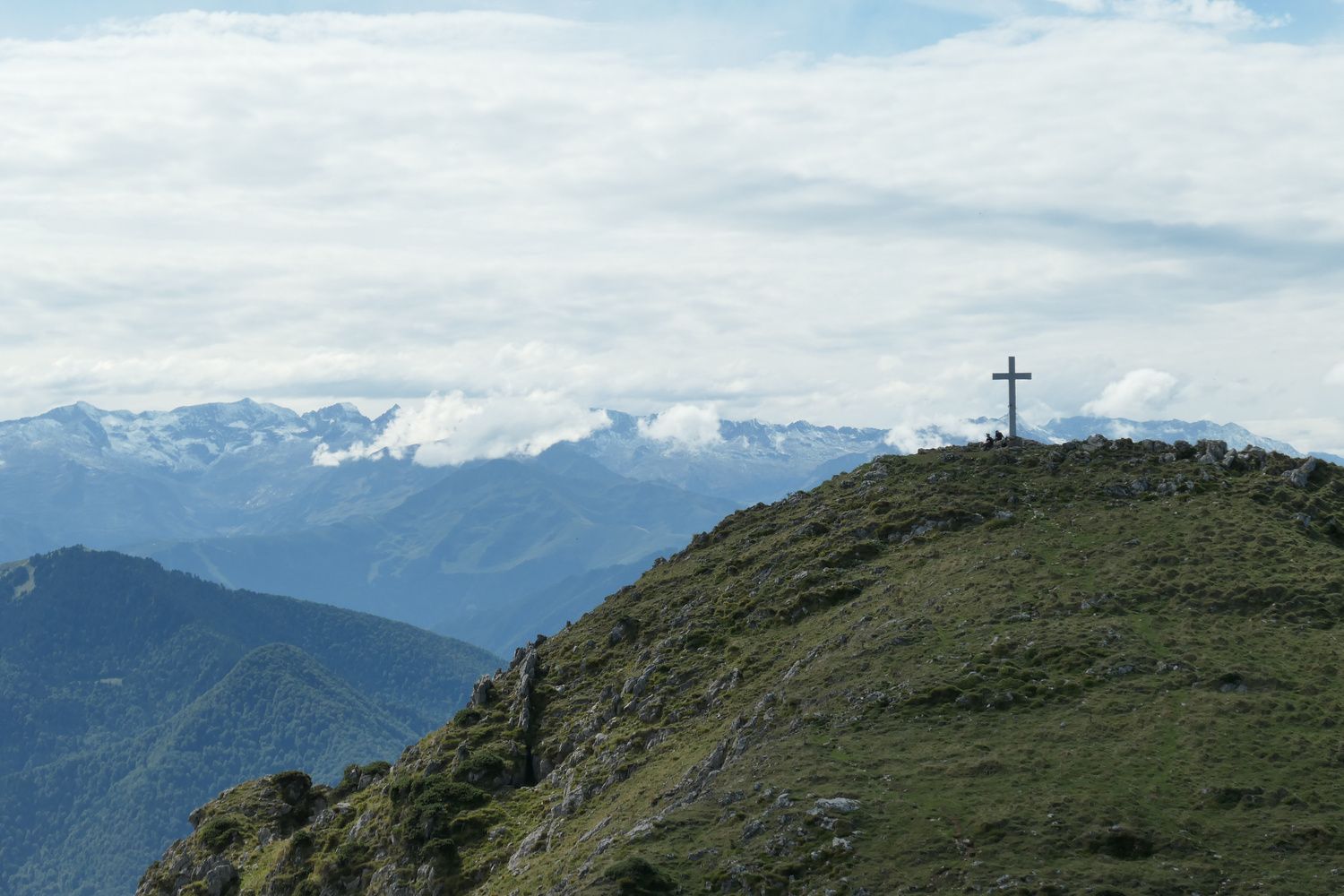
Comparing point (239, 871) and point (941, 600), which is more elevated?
point (941, 600)

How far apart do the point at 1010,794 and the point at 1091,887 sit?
22.7ft

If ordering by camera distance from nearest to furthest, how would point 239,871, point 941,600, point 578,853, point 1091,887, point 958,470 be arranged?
point 1091,887
point 578,853
point 941,600
point 239,871
point 958,470

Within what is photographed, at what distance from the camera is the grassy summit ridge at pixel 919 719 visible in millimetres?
45594

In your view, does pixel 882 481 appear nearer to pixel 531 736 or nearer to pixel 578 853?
pixel 531 736

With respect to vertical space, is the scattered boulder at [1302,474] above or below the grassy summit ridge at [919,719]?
above

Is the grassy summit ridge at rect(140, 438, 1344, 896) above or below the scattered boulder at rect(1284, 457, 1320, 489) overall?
below

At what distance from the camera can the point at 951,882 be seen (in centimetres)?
4281

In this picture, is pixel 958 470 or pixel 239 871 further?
pixel 958 470

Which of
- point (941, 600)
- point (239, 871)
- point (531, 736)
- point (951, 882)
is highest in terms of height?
point (941, 600)

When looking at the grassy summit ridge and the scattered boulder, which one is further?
the scattered boulder

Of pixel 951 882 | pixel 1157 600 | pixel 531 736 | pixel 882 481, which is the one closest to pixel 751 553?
pixel 882 481

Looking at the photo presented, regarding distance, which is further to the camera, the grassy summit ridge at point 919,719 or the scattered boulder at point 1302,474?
the scattered boulder at point 1302,474

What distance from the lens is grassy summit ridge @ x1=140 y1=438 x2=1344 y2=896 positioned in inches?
1795

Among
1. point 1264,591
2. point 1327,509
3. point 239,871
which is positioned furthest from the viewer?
point 239,871
